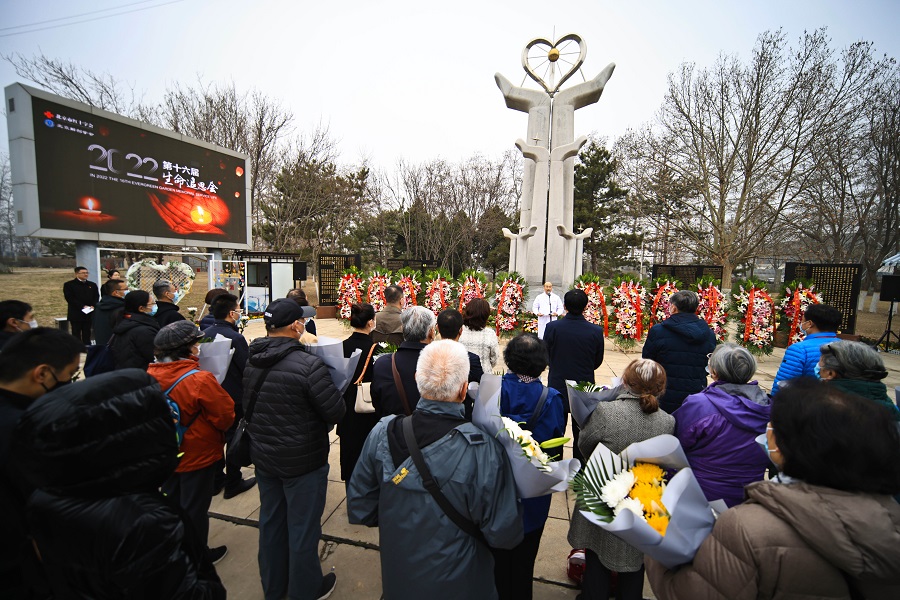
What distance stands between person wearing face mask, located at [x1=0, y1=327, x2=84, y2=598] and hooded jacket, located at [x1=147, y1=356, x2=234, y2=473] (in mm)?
570

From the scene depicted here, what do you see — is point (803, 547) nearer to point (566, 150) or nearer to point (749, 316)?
point (749, 316)

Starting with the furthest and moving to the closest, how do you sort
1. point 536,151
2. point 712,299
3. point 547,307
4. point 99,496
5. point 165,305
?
1. point 536,151
2. point 712,299
3. point 547,307
4. point 165,305
5. point 99,496

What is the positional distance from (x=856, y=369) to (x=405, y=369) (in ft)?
8.95

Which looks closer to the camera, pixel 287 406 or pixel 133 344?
pixel 287 406

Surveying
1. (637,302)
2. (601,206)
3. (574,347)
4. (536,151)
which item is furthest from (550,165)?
(601,206)

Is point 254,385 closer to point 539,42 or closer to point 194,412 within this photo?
point 194,412

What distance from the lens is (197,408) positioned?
252 centimetres

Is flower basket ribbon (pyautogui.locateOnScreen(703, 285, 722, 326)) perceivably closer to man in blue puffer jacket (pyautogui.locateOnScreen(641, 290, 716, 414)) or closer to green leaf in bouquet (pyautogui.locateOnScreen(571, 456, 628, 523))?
man in blue puffer jacket (pyautogui.locateOnScreen(641, 290, 716, 414))

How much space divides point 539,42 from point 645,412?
49.7 ft

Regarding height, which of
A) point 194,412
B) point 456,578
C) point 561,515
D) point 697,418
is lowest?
point 561,515

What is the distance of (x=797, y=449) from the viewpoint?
115 centimetres

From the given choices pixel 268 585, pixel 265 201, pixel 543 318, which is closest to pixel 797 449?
pixel 268 585

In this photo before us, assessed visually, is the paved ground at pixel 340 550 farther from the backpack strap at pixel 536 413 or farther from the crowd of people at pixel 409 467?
the backpack strap at pixel 536 413

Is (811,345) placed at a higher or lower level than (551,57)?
lower
